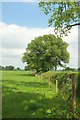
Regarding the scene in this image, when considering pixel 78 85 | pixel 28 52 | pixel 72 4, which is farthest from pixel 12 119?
pixel 28 52

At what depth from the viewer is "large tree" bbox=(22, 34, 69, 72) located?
99688mm

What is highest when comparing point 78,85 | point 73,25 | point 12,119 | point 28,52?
point 28,52

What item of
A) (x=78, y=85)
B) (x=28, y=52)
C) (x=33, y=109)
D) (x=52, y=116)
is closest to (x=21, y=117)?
(x=52, y=116)

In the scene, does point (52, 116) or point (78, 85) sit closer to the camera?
point (52, 116)

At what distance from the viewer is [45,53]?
340 feet

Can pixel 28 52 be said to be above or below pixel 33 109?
above

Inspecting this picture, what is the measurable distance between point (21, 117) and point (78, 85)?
13.9ft

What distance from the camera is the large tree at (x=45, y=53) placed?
327ft

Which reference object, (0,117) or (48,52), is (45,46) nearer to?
(48,52)

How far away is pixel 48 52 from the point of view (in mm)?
Answer: 103812

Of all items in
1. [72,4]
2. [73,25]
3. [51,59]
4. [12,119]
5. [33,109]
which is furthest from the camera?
[51,59]

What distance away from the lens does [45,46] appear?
354 feet

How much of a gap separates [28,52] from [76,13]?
90879 mm

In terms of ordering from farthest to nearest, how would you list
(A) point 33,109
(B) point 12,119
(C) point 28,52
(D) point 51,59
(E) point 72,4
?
(C) point 28,52
(D) point 51,59
(E) point 72,4
(A) point 33,109
(B) point 12,119
